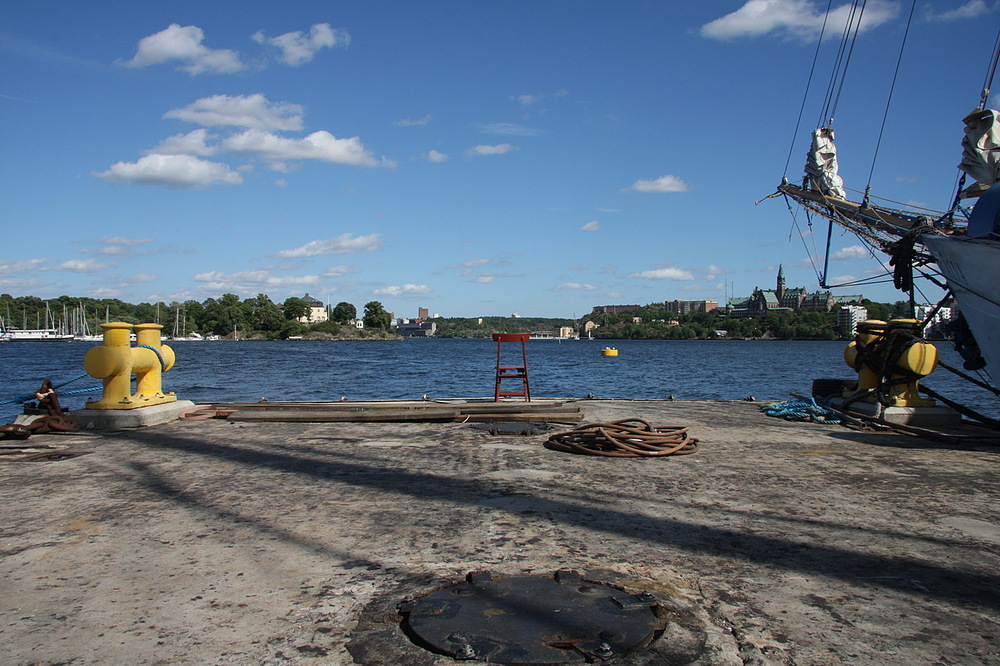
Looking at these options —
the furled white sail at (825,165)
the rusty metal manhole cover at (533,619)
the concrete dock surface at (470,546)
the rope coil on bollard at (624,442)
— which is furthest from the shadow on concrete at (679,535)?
the furled white sail at (825,165)

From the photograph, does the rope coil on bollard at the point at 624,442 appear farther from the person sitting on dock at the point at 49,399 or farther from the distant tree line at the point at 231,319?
the distant tree line at the point at 231,319

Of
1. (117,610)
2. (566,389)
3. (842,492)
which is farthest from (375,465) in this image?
(566,389)

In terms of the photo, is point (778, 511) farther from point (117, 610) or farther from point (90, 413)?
point (90, 413)

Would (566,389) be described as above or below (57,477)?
below

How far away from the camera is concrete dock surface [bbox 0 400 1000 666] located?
2.67 meters

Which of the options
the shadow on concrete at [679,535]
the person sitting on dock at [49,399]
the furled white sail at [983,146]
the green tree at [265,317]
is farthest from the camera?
the green tree at [265,317]

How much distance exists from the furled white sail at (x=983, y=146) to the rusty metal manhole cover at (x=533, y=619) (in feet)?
56.7

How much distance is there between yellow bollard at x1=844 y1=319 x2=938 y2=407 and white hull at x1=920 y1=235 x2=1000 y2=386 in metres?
2.65

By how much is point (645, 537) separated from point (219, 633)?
239 centimetres

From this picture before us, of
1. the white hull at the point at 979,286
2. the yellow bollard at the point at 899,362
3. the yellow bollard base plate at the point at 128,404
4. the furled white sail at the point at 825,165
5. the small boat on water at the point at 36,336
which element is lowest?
the small boat on water at the point at 36,336

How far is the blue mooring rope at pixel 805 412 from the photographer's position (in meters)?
9.18

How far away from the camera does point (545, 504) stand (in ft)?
15.5

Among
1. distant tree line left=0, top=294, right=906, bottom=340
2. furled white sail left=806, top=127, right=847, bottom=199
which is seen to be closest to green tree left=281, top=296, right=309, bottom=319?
distant tree line left=0, top=294, right=906, bottom=340

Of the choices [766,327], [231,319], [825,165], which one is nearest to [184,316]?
[231,319]
